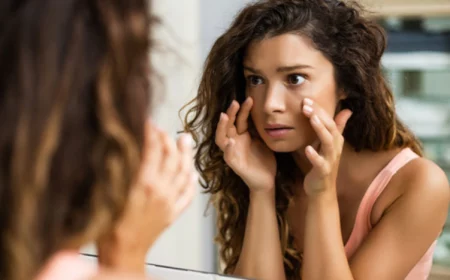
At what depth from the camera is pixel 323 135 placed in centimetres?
56

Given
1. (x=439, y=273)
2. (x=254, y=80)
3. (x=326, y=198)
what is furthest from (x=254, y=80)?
(x=439, y=273)

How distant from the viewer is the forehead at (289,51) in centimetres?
56

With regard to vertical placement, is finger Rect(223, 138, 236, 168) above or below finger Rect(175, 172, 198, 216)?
above

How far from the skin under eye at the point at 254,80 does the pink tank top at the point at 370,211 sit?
5.7 inches

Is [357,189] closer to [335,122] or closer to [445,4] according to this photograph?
[335,122]

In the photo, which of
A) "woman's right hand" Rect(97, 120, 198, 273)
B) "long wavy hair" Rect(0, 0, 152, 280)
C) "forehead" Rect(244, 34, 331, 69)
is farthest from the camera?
"forehead" Rect(244, 34, 331, 69)

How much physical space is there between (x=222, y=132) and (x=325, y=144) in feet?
0.37

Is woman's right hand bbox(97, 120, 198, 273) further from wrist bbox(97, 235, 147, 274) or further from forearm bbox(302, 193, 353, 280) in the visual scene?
forearm bbox(302, 193, 353, 280)

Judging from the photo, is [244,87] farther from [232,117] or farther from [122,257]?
[122,257]

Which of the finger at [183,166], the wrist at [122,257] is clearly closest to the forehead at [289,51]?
the finger at [183,166]

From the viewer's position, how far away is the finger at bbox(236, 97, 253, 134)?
600mm

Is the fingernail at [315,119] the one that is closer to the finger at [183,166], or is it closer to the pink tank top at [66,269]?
the finger at [183,166]

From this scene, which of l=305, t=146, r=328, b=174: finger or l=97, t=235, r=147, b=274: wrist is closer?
l=97, t=235, r=147, b=274: wrist

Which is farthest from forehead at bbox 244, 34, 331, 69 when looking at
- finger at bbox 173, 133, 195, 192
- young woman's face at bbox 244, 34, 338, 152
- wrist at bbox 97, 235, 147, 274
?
wrist at bbox 97, 235, 147, 274
